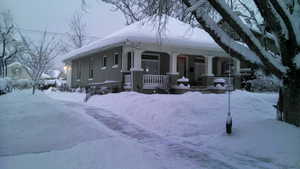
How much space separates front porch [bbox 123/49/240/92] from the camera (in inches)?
603

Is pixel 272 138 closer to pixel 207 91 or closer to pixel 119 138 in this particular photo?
pixel 119 138

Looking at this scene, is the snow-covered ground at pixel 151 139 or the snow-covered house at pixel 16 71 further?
the snow-covered house at pixel 16 71

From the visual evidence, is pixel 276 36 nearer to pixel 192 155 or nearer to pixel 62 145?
pixel 192 155

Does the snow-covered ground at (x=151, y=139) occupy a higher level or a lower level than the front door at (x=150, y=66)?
lower

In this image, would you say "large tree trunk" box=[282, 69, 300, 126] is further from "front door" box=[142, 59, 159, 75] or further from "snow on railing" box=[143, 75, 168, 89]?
"front door" box=[142, 59, 159, 75]

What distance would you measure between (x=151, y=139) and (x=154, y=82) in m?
9.41

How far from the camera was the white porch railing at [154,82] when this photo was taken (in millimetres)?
15703

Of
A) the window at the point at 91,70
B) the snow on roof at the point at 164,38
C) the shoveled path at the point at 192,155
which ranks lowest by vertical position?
the shoveled path at the point at 192,155

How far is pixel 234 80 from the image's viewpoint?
19.2 m

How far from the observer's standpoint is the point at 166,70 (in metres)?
18.6

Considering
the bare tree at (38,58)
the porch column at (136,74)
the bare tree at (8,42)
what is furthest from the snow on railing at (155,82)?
the bare tree at (8,42)

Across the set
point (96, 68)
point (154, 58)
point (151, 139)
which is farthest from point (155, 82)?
point (151, 139)

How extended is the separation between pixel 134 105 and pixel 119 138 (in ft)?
13.9

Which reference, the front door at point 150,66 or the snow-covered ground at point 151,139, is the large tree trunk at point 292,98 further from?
the front door at point 150,66
